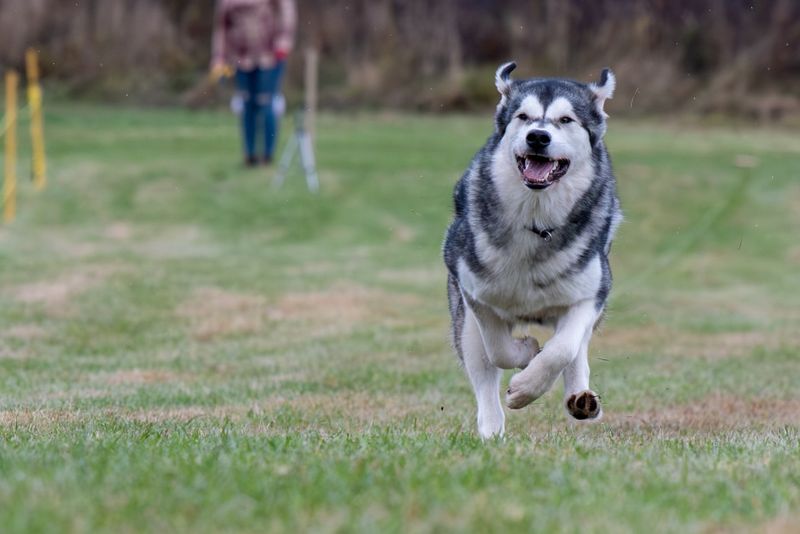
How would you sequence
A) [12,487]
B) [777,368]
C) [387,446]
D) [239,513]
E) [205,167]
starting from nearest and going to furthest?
[239,513], [12,487], [387,446], [777,368], [205,167]

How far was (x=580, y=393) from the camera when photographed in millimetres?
6414

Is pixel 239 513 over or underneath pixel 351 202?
over

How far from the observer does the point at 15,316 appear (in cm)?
1368

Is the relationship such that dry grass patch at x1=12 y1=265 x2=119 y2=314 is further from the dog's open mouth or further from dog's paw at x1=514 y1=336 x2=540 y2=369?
the dog's open mouth

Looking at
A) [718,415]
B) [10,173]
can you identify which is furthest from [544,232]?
[10,173]

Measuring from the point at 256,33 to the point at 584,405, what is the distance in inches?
653

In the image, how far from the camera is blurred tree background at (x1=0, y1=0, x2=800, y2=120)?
33438 millimetres

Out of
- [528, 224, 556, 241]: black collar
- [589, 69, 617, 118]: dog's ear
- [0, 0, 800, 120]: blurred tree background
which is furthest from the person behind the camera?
[0, 0, 800, 120]: blurred tree background

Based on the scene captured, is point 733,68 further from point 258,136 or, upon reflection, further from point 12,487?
point 12,487

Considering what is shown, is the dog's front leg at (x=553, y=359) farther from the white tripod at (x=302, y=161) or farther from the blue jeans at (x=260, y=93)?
the white tripod at (x=302, y=161)

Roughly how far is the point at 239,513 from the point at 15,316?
33.8 feet

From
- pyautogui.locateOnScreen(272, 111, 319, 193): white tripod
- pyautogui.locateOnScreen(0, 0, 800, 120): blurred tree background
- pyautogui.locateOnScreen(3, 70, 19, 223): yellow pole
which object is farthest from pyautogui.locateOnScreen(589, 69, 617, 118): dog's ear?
pyautogui.locateOnScreen(0, 0, 800, 120): blurred tree background

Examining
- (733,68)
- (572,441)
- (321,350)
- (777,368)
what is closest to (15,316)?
(321,350)

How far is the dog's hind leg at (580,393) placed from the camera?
253 inches
